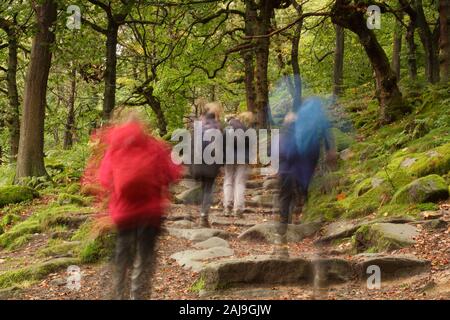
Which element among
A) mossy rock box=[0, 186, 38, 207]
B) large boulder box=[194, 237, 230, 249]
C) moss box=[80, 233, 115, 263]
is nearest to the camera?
moss box=[80, 233, 115, 263]

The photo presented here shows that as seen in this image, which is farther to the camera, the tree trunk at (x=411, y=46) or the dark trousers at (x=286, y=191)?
the tree trunk at (x=411, y=46)

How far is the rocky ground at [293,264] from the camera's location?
6.51 meters

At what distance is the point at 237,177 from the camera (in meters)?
10.4

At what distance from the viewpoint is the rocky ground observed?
651cm

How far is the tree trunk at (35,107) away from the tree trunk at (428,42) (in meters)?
11.1

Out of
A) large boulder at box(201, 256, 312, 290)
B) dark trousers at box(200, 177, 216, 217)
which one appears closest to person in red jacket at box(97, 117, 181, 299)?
large boulder at box(201, 256, 312, 290)

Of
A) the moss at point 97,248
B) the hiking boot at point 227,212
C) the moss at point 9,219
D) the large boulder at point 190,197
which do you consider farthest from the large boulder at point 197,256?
the moss at point 9,219

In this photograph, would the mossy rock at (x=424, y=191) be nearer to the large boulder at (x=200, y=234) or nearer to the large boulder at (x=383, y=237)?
the large boulder at (x=383, y=237)

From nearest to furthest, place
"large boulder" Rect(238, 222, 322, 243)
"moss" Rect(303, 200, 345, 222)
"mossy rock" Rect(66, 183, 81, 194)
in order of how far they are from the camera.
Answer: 1. "large boulder" Rect(238, 222, 322, 243)
2. "moss" Rect(303, 200, 345, 222)
3. "mossy rock" Rect(66, 183, 81, 194)

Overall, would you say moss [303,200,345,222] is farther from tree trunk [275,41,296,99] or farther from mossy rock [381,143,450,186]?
tree trunk [275,41,296,99]

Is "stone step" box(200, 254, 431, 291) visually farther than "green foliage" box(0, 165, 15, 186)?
No

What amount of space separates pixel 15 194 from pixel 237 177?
660cm

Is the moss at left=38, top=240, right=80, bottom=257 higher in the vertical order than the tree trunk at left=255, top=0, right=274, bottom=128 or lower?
lower

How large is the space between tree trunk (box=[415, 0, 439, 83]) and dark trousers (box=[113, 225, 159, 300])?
563 inches
